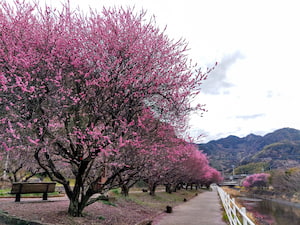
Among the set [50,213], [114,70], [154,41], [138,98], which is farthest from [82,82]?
[50,213]

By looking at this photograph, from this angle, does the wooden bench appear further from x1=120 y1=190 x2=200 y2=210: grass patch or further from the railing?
the railing

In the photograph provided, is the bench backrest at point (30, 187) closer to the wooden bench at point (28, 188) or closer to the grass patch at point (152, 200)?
the wooden bench at point (28, 188)

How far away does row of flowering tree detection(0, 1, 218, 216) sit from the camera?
730cm

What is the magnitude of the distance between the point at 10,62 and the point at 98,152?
3617 millimetres

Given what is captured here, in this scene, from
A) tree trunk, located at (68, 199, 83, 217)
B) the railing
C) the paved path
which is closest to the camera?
the railing

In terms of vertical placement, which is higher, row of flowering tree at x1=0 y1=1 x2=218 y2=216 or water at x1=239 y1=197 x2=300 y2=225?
row of flowering tree at x1=0 y1=1 x2=218 y2=216

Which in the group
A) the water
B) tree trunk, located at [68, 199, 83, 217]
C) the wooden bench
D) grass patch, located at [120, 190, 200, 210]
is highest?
the wooden bench

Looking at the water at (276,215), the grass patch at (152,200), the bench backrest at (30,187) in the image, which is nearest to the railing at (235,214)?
the grass patch at (152,200)

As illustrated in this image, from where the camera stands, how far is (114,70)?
8.08 metres

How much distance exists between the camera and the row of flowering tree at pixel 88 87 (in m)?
7.30

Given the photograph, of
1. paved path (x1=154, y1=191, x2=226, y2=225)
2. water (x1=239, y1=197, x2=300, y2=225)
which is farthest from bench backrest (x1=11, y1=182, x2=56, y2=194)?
water (x1=239, y1=197, x2=300, y2=225)

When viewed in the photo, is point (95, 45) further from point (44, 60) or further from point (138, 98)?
point (138, 98)

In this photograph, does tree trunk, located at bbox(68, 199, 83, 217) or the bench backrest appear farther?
the bench backrest

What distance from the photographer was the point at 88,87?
8.31 metres
